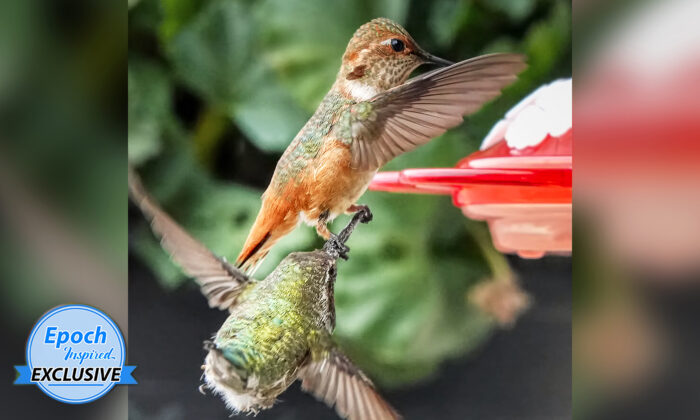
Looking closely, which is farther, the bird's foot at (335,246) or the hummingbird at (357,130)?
the bird's foot at (335,246)

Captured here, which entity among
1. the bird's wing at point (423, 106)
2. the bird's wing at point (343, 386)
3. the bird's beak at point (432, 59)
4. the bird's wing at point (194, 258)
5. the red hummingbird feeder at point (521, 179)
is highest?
the bird's beak at point (432, 59)

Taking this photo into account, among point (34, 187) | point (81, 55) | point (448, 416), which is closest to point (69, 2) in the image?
point (81, 55)

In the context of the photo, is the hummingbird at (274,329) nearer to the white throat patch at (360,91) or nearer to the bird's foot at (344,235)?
the bird's foot at (344,235)

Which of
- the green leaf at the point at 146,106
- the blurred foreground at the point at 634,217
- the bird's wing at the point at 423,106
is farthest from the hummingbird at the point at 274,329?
the blurred foreground at the point at 634,217

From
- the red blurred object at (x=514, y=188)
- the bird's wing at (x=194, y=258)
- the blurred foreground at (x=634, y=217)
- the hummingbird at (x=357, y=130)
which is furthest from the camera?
the bird's wing at (x=194, y=258)

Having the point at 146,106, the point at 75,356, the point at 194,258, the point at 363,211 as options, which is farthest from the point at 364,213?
the point at 75,356

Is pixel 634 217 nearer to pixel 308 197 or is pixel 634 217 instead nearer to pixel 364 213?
pixel 364 213

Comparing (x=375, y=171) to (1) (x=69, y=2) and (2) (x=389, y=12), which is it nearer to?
(2) (x=389, y=12)

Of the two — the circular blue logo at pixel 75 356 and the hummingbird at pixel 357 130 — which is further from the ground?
the hummingbird at pixel 357 130
